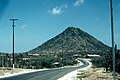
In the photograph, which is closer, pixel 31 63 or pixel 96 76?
pixel 96 76

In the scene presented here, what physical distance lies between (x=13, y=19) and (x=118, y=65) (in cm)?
2328

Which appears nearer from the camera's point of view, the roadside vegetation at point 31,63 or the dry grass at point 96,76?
the dry grass at point 96,76

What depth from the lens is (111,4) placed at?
22344mm

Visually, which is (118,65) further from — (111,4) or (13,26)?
(111,4)

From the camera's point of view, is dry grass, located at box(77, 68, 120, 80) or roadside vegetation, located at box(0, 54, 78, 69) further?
roadside vegetation, located at box(0, 54, 78, 69)

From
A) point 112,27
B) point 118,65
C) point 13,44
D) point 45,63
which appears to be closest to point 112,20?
point 112,27

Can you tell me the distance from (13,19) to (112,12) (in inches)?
1834

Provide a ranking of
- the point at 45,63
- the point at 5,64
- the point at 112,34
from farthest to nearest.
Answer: the point at 45,63
the point at 5,64
the point at 112,34

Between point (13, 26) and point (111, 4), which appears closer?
point (111, 4)

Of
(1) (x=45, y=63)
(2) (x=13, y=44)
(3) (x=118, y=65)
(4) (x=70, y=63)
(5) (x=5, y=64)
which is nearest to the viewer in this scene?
(3) (x=118, y=65)

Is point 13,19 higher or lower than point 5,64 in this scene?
higher

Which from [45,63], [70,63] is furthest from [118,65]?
[70,63]

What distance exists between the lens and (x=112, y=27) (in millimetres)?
21766

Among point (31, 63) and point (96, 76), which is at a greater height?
point (96, 76)
